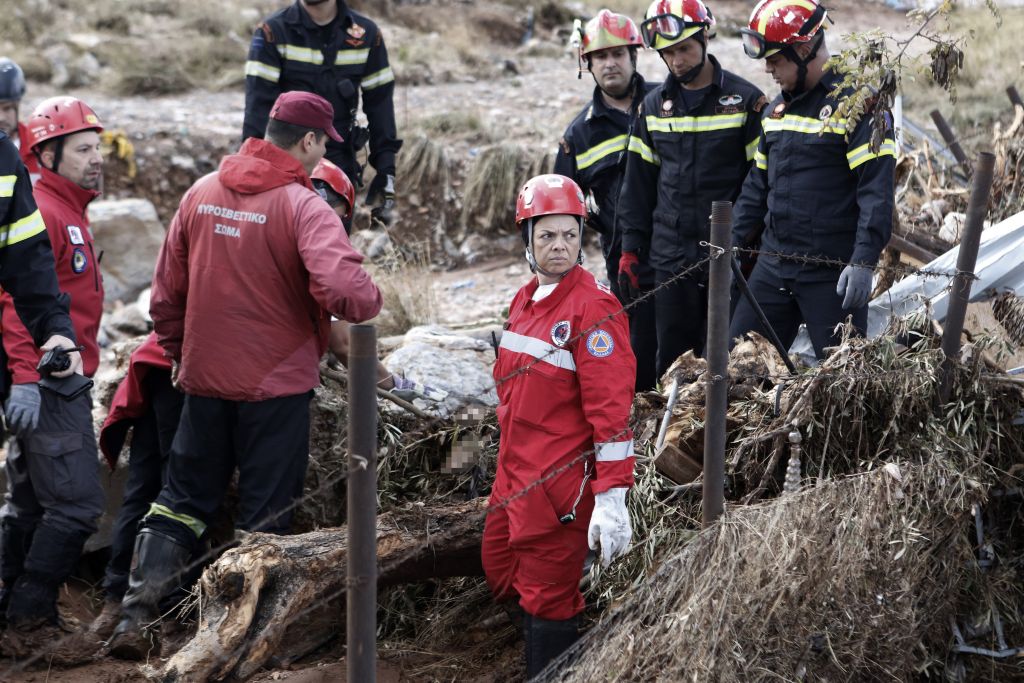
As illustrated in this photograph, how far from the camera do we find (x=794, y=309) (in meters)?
5.42

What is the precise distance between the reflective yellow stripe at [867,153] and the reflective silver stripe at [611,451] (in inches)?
79.9

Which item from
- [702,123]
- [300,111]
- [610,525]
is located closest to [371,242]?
[702,123]

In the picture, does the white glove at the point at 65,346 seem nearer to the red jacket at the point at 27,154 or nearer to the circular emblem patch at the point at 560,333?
the red jacket at the point at 27,154

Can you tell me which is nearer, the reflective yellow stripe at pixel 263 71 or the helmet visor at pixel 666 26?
the helmet visor at pixel 666 26

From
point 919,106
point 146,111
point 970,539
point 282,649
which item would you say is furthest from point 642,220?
point 146,111

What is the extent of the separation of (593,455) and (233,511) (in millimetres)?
2186

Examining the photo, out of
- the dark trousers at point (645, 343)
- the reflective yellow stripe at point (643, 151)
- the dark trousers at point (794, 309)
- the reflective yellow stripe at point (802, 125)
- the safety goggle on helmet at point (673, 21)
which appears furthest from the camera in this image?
the dark trousers at point (645, 343)

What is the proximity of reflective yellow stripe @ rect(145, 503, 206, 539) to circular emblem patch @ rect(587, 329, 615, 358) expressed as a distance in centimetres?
188

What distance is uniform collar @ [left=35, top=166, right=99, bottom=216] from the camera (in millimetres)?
4738

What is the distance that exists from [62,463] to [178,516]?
484mm

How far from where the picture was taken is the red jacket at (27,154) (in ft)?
15.7

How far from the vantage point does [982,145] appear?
9.90m

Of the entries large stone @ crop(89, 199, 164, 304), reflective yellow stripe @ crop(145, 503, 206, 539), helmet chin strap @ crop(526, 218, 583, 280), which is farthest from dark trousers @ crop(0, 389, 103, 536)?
large stone @ crop(89, 199, 164, 304)

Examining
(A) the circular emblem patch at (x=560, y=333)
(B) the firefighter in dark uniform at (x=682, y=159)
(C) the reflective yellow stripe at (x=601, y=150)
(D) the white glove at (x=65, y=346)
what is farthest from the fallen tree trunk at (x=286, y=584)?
(C) the reflective yellow stripe at (x=601, y=150)
